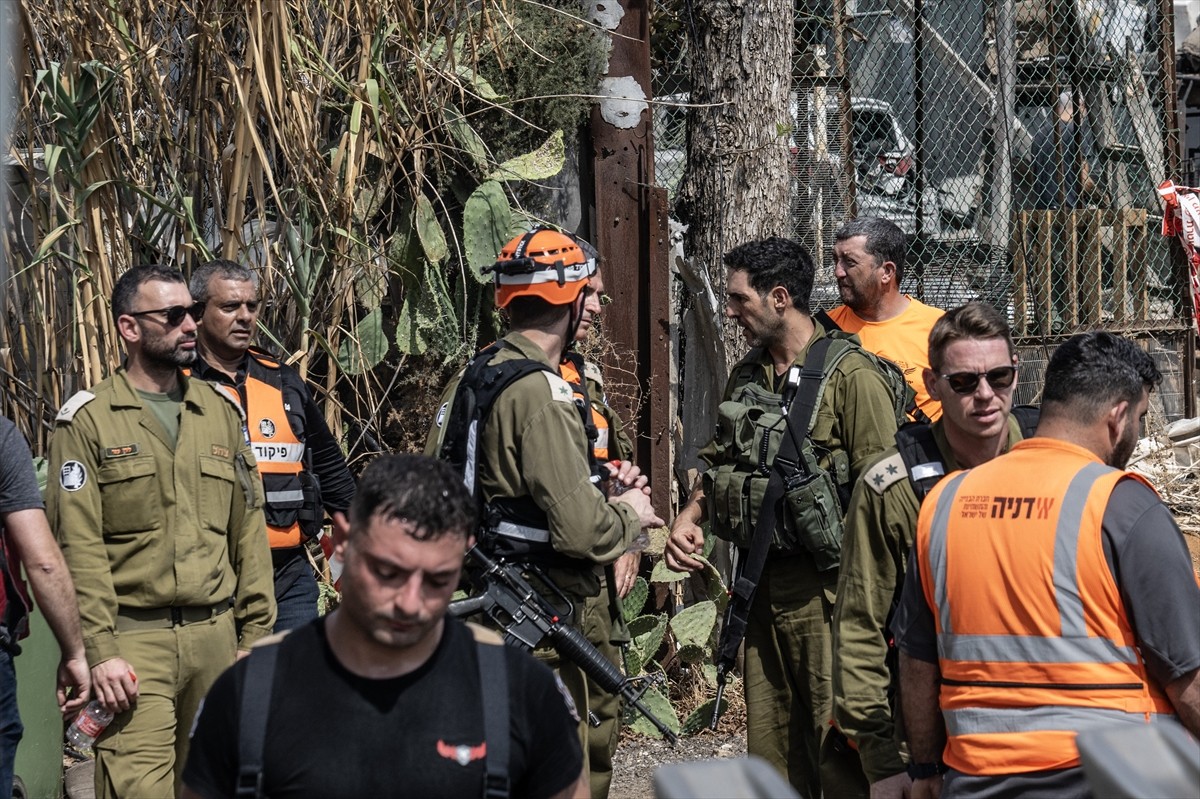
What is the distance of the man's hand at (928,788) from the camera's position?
308cm

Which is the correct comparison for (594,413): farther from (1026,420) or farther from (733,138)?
(733,138)

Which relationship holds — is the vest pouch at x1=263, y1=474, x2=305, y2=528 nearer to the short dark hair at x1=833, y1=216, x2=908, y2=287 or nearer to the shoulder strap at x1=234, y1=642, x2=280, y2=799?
the short dark hair at x1=833, y1=216, x2=908, y2=287

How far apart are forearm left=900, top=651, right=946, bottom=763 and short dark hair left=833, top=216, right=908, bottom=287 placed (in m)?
2.36

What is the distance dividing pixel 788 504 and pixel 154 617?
6.63ft

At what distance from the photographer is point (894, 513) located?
3.37 metres

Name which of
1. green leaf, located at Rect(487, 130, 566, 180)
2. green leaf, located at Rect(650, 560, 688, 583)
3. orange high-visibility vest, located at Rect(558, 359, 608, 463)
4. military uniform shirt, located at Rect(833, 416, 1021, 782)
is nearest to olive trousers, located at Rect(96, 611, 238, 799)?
orange high-visibility vest, located at Rect(558, 359, 608, 463)

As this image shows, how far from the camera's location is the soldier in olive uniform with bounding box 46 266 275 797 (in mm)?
4070

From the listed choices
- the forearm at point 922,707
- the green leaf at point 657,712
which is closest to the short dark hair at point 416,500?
the forearm at point 922,707

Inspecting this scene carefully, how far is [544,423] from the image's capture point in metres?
3.88

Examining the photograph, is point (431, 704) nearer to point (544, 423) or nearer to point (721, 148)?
point (544, 423)

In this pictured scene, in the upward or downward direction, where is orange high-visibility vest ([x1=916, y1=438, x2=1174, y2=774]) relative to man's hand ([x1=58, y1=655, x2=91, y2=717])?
upward

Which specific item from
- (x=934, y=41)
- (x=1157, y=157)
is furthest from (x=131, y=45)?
(x=1157, y=157)

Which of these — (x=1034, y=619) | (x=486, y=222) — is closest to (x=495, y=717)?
(x=1034, y=619)

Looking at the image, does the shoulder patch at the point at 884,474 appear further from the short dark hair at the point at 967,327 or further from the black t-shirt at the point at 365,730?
the black t-shirt at the point at 365,730
